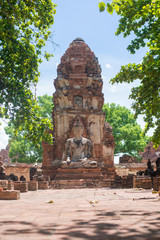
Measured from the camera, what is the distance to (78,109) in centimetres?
2231

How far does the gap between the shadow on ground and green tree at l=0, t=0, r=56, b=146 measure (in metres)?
7.55

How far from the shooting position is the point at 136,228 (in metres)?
2.88

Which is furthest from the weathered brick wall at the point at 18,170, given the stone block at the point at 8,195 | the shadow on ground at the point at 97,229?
the shadow on ground at the point at 97,229

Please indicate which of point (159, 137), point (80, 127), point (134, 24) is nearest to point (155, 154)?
point (80, 127)

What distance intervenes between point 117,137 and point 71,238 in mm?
32248

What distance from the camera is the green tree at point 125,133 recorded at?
34281 mm

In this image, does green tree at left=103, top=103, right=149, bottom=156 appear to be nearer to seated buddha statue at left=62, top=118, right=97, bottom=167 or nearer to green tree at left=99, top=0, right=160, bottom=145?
seated buddha statue at left=62, top=118, right=97, bottom=167

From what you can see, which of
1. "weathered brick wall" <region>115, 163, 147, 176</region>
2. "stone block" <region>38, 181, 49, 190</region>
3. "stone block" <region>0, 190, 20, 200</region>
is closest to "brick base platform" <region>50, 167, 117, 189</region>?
"stone block" <region>38, 181, 49, 190</region>

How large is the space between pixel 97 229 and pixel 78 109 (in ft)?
64.0

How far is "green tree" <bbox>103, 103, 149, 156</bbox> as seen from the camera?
1350 inches

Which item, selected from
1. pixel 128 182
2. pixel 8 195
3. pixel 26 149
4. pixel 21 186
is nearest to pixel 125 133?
pixel 26 149

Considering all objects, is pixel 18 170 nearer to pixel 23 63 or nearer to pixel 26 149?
pixel 26 149

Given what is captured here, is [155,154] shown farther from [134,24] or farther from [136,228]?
[136,228]

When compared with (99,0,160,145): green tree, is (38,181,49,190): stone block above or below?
below
